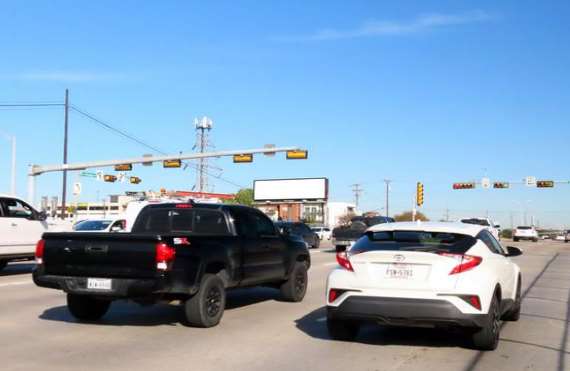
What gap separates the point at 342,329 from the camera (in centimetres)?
816

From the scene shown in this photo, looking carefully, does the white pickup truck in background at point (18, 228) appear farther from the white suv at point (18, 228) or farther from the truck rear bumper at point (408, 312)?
the truck rear bumper at point (408, 312)

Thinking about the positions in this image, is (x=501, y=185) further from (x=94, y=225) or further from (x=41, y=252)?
(x=41, y=252)

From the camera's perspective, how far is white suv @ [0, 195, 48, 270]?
54.7ft

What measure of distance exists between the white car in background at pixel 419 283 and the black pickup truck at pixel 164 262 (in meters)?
1.91

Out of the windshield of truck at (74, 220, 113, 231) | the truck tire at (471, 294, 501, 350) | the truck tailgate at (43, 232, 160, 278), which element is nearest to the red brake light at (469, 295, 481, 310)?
the truck tire at (471, 294, 501, 350)

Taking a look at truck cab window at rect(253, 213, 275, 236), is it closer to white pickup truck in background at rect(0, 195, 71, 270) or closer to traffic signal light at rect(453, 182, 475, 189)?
white pickup truck in background at rect(0, 195, 71, 270)

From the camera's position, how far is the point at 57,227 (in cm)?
1927

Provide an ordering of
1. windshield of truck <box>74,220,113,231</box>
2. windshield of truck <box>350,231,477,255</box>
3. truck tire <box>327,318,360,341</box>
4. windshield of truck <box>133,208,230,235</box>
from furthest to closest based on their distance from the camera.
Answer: windshield of truck <box>74,220,113,231</box>, windshield of truck <box>133,208,230,235</box>, truck tire <box>327,318,360,341</box>, windshield of truck <box>350,231,477,255</box>

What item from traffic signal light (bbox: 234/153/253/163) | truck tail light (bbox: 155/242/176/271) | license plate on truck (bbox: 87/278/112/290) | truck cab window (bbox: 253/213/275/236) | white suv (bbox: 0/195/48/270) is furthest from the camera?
traffic signal light (bbox: 234/153/253/163)

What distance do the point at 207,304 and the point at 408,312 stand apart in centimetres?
303

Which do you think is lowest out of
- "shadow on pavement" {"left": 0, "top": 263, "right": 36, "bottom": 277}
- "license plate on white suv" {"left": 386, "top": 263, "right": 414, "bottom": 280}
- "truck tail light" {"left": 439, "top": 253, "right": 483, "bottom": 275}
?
"shadow on pavement" {"left": 0, "top": 263, "right": 36, "bottom": 277}

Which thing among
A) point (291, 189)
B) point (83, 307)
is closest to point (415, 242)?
point (83, 307)

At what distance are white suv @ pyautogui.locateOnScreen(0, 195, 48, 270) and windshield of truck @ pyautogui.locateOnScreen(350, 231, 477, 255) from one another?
11525 mm

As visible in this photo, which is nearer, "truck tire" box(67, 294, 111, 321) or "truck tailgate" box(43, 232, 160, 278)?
"truck tailgate" box(43, 232, 160, 278)
